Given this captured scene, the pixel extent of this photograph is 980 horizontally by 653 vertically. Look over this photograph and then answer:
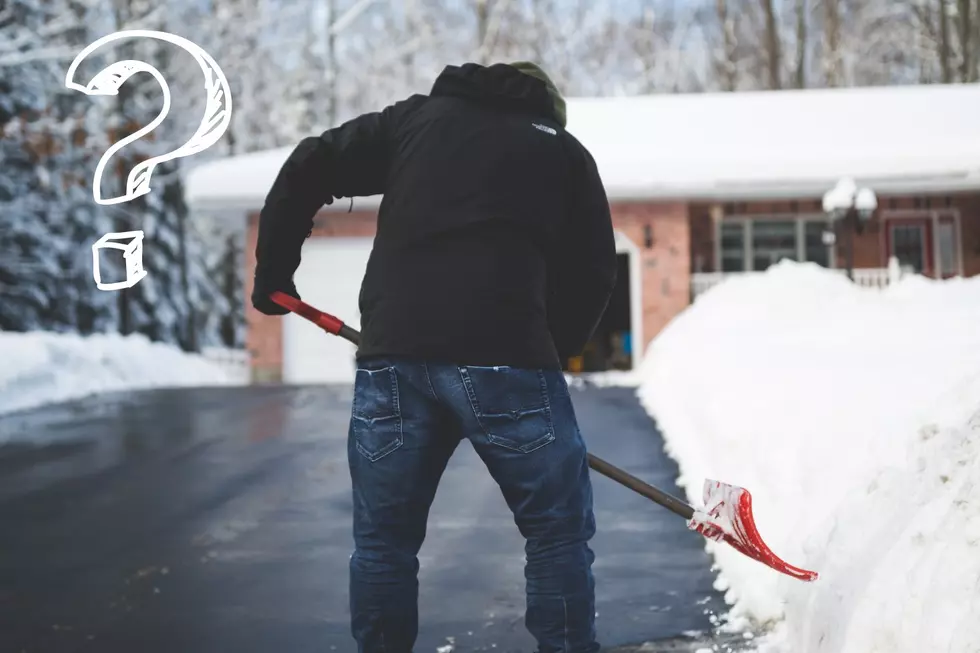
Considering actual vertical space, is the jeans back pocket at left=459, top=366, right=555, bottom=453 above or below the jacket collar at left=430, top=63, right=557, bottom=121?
below

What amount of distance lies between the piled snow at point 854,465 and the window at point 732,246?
7.36 m

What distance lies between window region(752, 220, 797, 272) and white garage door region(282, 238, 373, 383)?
6802 mm

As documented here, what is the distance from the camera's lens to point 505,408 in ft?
8.19

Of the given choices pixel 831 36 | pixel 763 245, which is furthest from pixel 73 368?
pixel 831 36

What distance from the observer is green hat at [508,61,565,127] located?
2.78 metres

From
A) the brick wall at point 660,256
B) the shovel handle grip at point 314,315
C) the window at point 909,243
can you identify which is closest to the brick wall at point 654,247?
the brick wall at point 660,256

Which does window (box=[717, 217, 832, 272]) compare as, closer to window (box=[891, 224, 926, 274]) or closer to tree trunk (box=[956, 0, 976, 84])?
window (box=[891, 224, 926, 274])

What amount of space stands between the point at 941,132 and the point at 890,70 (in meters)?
15.8

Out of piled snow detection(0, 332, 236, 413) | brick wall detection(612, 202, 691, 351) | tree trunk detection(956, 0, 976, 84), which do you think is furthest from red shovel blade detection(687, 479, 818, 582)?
tree trunk detection(956, 0, 976, 84)

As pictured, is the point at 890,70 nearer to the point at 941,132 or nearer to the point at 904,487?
Answer: the point at 941,132

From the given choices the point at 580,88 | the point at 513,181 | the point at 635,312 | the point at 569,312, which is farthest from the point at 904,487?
the point at 580,88

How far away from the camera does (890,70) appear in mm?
30781

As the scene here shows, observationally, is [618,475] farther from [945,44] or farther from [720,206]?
[945,44]

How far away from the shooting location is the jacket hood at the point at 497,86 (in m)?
2.67
